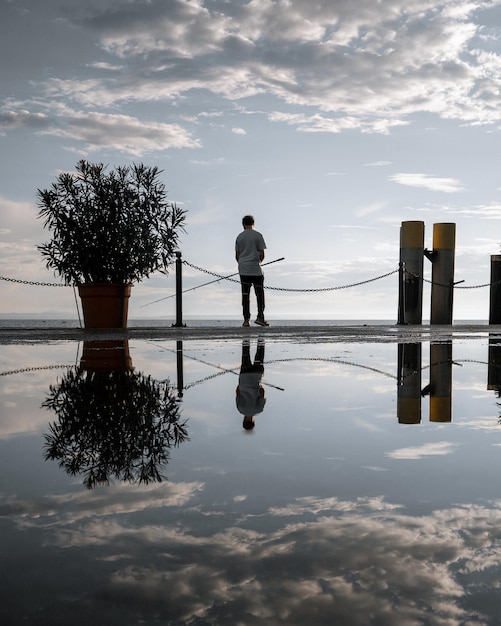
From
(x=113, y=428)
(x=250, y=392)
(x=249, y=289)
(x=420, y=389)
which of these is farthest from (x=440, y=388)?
(x=249, y=289)

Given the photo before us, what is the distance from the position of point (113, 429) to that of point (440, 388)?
2113 mm

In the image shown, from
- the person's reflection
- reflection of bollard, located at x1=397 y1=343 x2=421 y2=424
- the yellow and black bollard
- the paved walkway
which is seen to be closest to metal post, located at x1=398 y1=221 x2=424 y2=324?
the yellow and black bollard

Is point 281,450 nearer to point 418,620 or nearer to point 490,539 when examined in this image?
point 490,539

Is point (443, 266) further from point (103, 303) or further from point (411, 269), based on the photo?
point (103, 303)

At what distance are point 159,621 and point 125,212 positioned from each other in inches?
555

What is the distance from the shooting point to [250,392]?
365 cm

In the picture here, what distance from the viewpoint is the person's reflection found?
2878mm


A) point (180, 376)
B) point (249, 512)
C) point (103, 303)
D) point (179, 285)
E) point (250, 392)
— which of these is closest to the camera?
point (249, 512)

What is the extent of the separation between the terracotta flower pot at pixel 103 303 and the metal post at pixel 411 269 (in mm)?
6939

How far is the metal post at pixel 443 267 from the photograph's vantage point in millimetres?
17484

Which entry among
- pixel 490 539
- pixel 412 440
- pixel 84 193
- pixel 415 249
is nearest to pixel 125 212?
pixel 84 193

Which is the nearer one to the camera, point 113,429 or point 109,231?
point 113,429

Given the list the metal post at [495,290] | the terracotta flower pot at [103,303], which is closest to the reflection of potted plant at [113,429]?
the terracotta flower pot at [103,303]

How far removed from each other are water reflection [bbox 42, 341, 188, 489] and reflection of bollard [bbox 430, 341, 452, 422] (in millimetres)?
1098
